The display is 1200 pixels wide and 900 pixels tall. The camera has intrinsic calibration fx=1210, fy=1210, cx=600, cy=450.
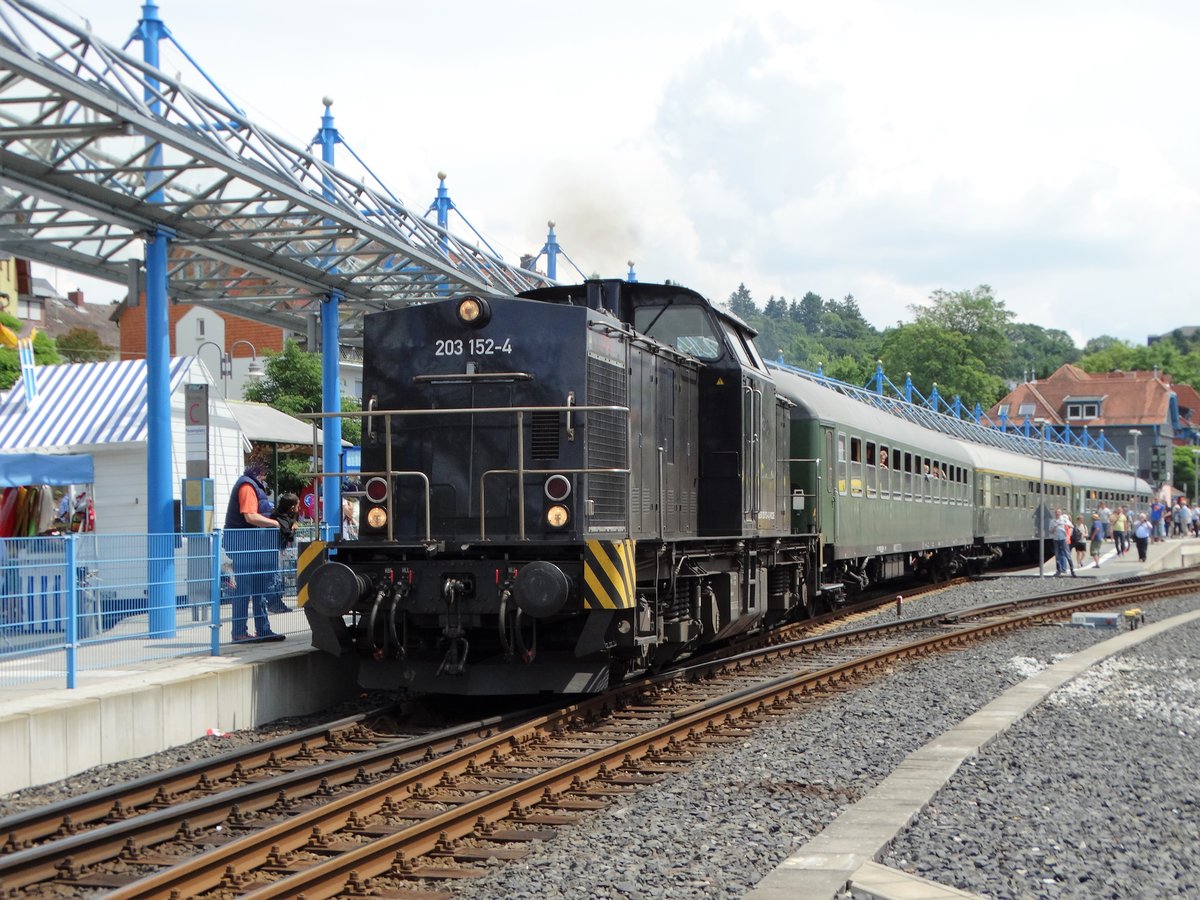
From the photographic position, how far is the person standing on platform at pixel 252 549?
10914 mm

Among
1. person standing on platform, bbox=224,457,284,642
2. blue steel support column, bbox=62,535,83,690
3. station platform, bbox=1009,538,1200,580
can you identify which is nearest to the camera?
blue steel support column, bbox=62,535,83,690

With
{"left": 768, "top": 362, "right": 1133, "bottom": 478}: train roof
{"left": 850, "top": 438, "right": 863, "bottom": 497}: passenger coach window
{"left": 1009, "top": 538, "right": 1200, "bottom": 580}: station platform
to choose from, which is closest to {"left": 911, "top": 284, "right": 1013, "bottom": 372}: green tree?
{"left": 768, "top": 362, "right": 1133, "bottom": 478}: train roof

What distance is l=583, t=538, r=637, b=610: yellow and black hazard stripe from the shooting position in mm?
8789

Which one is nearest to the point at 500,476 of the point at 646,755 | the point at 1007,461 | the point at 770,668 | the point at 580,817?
the point at 646,755

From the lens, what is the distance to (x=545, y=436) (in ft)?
30.9

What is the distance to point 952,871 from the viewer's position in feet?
17.9

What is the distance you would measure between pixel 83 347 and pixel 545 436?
77159 millimetres

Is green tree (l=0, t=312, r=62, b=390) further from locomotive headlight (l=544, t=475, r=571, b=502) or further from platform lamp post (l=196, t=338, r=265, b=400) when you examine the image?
locomotive headlight (l=544, t=475, r=571, b=502)

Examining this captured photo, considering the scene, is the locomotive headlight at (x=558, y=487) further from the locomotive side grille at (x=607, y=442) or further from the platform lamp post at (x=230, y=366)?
the platform lamp post at (x=230, y=366)

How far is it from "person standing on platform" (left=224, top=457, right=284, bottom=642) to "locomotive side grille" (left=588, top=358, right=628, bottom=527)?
3.52 meters

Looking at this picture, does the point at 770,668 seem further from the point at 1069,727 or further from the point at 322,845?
the point at 322,845

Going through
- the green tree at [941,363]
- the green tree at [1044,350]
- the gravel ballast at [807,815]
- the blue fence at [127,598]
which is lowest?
the gravel ballast at [807,815]

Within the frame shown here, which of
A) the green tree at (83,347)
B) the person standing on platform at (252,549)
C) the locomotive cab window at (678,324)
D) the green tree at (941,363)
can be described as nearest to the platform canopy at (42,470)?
the person standing on platform at (252,549)

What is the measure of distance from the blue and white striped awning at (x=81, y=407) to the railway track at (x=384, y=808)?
29.3 feet
